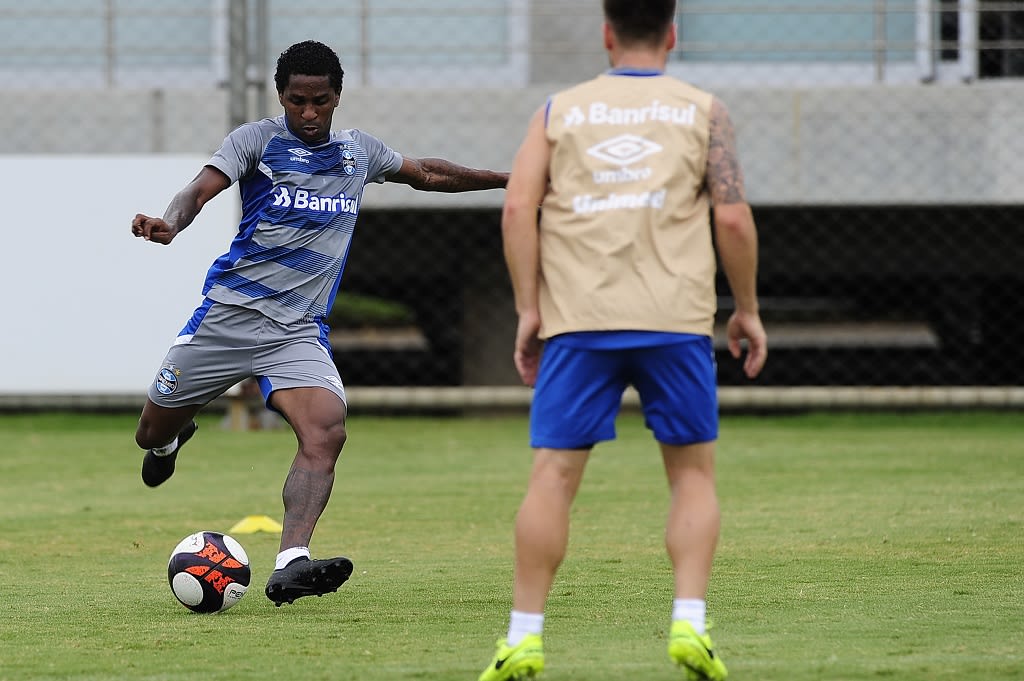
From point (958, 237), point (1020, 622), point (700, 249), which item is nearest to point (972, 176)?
point (958, 237)

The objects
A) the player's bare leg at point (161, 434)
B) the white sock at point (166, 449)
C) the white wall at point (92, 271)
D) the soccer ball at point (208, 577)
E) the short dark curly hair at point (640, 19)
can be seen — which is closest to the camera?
the short dark curly hair at point (640, 19)

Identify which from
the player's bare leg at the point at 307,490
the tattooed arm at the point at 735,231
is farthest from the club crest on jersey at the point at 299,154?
the tattooed arm at the point at 735,231

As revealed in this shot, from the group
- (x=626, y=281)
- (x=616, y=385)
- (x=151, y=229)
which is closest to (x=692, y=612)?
(x=616, y=385)

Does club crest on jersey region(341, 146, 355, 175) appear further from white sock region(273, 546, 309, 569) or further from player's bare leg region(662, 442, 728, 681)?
player's bare leg region(662, 442, 728, 681)

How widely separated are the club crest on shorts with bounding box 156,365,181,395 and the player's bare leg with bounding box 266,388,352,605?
0.50 m

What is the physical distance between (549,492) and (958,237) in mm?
11441

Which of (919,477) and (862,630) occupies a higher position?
(862,630)

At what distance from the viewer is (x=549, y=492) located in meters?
4.21

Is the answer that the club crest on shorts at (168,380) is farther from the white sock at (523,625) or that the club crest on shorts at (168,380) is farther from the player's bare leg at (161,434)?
the white sock at (523,625)

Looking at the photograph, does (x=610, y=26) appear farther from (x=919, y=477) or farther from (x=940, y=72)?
(x=940, y=72)

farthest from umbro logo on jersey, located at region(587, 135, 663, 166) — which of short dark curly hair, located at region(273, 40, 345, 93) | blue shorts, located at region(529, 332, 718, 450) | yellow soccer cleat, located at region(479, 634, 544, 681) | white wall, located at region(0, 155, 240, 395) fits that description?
white wall, located at region(0, 155, 240, 395)

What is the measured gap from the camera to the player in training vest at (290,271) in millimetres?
6016

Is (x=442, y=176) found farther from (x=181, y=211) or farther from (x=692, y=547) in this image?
(x=692, y=547)

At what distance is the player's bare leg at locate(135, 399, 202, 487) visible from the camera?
6678 mm
